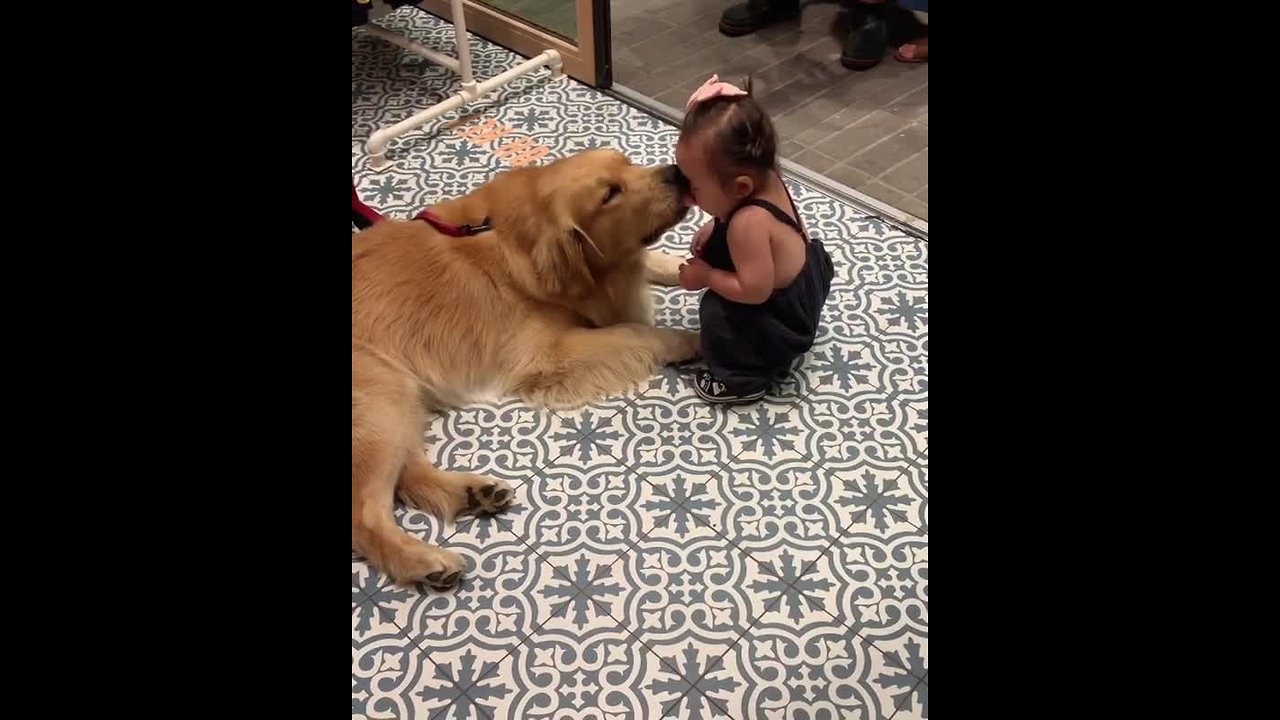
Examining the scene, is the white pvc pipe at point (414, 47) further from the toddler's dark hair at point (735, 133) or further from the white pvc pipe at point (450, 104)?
the toddler's dark hair at point (735, 133)

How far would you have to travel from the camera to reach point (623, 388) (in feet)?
6.76

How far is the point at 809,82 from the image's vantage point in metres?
3.41

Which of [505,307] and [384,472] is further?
[505,307]

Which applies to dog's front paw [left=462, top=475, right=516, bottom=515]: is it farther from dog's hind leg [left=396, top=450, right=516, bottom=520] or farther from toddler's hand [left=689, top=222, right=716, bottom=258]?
toddler's hand [left=689, top=222, right=716, bottom=258]

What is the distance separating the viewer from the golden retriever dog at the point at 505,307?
183 cm

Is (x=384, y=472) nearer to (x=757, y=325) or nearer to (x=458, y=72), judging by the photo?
(x=757, y=325)

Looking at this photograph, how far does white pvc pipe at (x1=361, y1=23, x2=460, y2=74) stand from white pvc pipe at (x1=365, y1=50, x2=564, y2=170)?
11 cm

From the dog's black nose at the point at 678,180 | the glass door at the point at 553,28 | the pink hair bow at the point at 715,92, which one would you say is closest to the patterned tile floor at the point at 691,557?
the dog's black nose at the point at 678,180

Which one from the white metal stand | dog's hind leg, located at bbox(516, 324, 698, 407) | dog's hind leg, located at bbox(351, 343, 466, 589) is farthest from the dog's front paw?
the white metal stand

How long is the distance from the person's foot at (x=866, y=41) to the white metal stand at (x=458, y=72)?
1215 millimetres

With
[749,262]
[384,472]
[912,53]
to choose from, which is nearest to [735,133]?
[749,262]

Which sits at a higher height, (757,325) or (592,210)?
(592,210)

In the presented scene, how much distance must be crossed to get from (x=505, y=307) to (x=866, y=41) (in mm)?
2272
